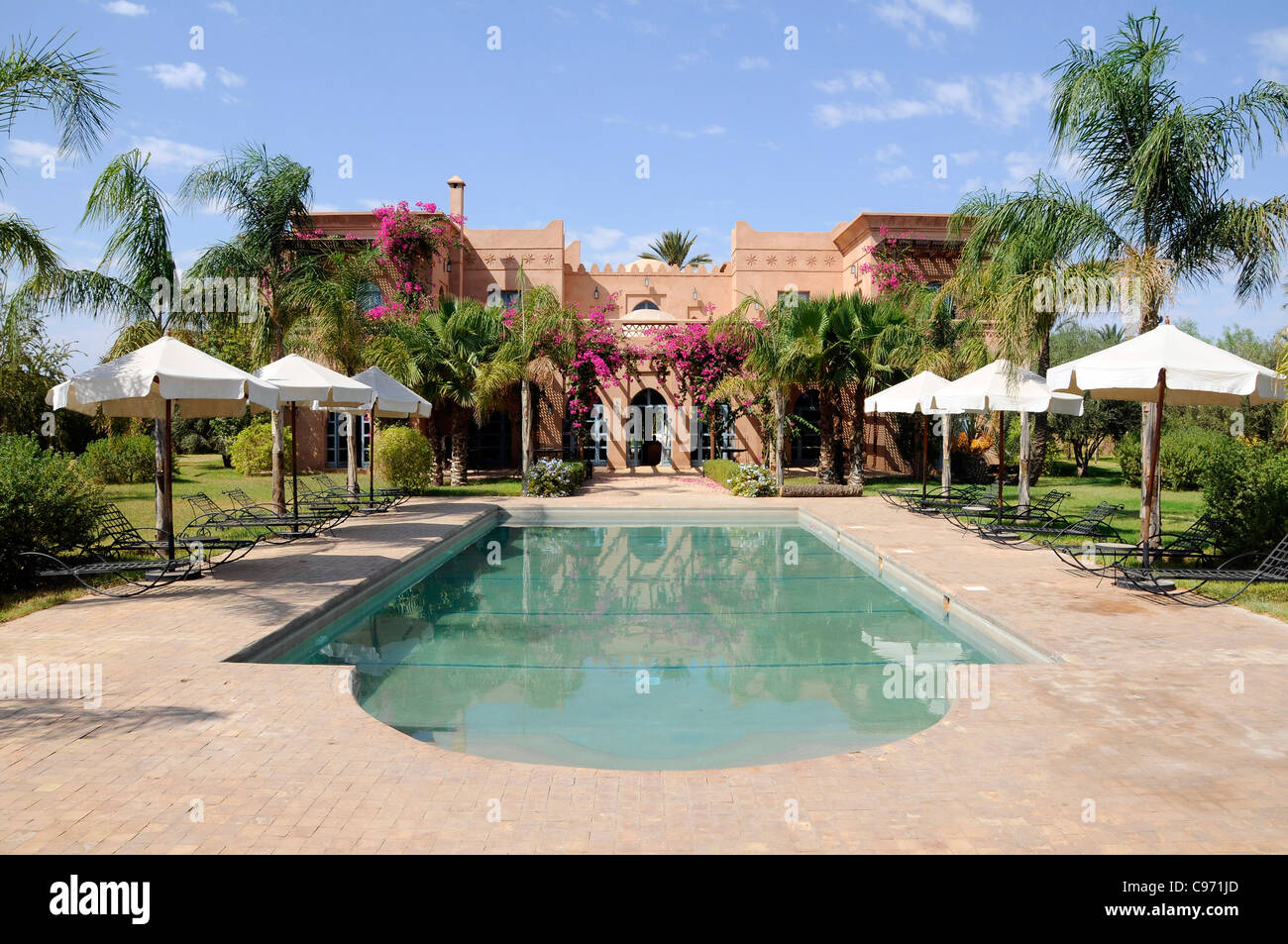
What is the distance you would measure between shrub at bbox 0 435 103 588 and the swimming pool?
3609 mm

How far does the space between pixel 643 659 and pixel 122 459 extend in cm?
1766

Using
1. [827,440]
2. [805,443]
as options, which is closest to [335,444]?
[827,440]

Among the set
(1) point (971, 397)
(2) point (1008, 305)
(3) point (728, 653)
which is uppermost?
(2) point (1008, 305)

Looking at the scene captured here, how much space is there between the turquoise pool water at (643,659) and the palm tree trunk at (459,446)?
10.2 meters

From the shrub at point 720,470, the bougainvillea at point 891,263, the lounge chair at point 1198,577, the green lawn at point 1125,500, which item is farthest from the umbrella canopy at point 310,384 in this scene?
the bougainvillea at point 891,263

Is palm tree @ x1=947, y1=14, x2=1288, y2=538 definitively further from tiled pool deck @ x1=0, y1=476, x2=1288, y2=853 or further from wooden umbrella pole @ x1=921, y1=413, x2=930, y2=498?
tiled pool deck @ x1=0, y1=476, x2=1288, y2=853

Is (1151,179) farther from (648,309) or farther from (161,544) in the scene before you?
(648,309)

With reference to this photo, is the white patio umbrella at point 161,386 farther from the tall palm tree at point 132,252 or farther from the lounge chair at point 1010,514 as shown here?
the lounge chair at point 1010,514

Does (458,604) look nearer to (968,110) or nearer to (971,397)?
(971,397)

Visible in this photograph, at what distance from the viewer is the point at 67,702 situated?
5.00m

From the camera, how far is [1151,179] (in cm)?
1050

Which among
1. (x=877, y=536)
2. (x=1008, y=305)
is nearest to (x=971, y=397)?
(x=1008, y=305)

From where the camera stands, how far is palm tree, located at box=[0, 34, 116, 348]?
7.98 m
